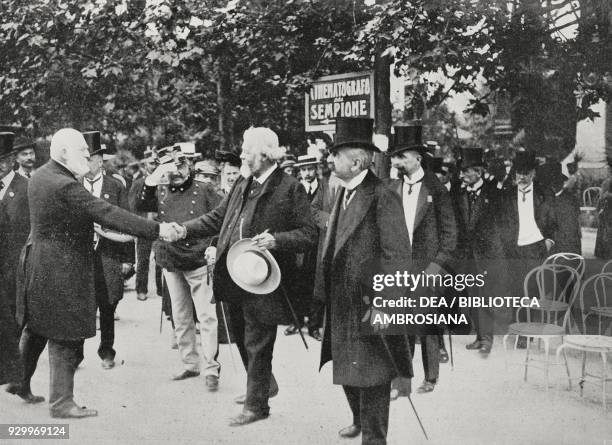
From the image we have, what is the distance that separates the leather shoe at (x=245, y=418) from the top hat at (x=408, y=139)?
2166 millimetres

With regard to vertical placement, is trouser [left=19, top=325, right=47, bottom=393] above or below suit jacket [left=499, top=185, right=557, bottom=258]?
below

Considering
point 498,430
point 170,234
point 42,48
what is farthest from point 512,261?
point 42,48

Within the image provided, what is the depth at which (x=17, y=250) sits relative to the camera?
228 inches

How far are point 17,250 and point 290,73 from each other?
10.5 ft

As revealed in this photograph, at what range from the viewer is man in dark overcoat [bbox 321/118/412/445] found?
3.67 metres

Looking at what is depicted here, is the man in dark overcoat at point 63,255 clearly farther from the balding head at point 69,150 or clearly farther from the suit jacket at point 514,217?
the suit jacket at point 514,217

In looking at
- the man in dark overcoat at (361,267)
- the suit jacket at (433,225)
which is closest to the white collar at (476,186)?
the suit jacket at (433,225)

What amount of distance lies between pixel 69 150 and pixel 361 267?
201cm

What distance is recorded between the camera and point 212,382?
16.9 ft

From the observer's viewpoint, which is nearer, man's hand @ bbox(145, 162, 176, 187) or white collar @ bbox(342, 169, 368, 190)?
white collar @ bbox(342, 169, 368, 190)

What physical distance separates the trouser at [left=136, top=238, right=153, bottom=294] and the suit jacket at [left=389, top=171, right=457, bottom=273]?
4586mm

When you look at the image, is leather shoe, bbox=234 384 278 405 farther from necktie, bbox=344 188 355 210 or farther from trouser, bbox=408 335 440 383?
necktie, bbox=344 188 355 210

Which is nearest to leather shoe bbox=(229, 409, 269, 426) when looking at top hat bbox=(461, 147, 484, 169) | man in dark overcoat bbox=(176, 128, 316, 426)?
man in dark overcoat bbox=(176, 128, 316, 426)

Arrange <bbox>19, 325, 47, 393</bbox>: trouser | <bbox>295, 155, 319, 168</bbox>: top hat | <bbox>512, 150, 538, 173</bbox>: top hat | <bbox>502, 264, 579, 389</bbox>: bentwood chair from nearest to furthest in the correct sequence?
<bbox>19, 325, 47, 393</bbox>: trouser, <bbox>502, 264, 579, 389</bbox>: bentwood chair, <bbox>512, 150, 538, 173</bbox>: top hat, <bbox>295, 155, 319, 168</bbox>: top hat
